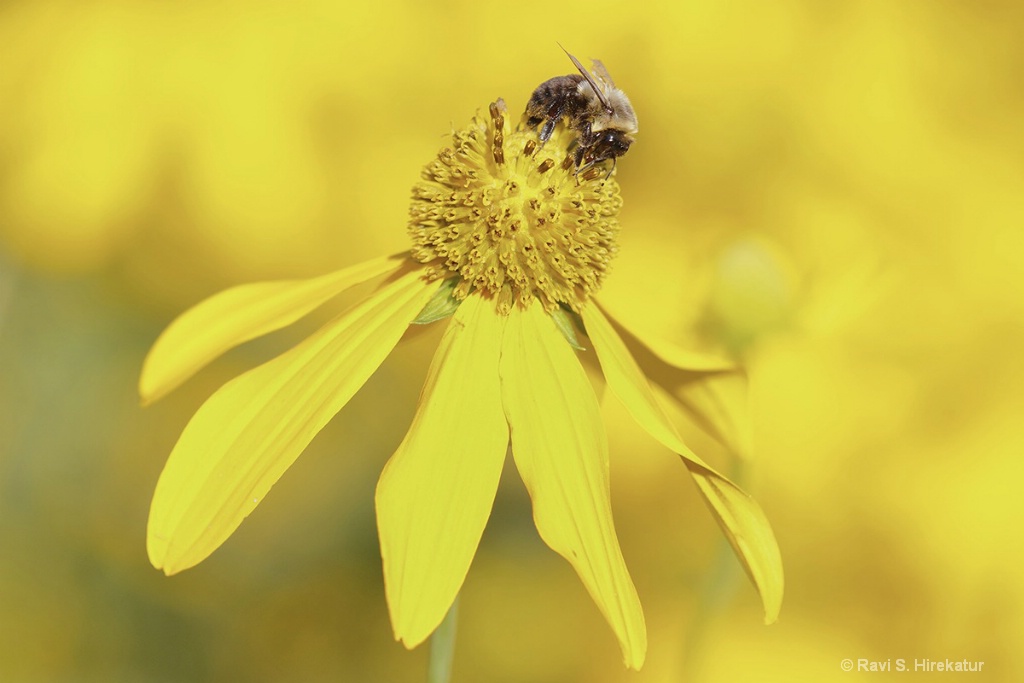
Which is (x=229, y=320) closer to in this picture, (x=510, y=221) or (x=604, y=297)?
(x=510, y=221)

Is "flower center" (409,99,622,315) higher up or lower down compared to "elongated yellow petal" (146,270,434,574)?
higher up

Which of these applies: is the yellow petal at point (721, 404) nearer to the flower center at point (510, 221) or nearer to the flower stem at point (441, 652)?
the flower center at point (510, 221)

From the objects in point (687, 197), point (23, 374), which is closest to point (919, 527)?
point (687, 197)

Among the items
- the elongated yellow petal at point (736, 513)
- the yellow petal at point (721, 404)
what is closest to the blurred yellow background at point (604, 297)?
the yellow petal at point (721, 404)

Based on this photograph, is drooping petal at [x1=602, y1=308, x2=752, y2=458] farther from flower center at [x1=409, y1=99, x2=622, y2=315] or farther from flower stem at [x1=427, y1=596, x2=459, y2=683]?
flower stem at [x1=427, y1=596, x2=459, y2=683]

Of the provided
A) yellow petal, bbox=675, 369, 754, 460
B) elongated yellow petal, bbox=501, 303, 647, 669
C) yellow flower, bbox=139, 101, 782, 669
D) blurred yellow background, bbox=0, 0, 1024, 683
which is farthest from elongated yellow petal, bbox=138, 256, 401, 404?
blurred yellow background, bbox=0, 0, 1024, 683

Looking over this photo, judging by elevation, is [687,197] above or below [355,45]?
below

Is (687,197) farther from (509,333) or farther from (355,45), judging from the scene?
(509,333)
